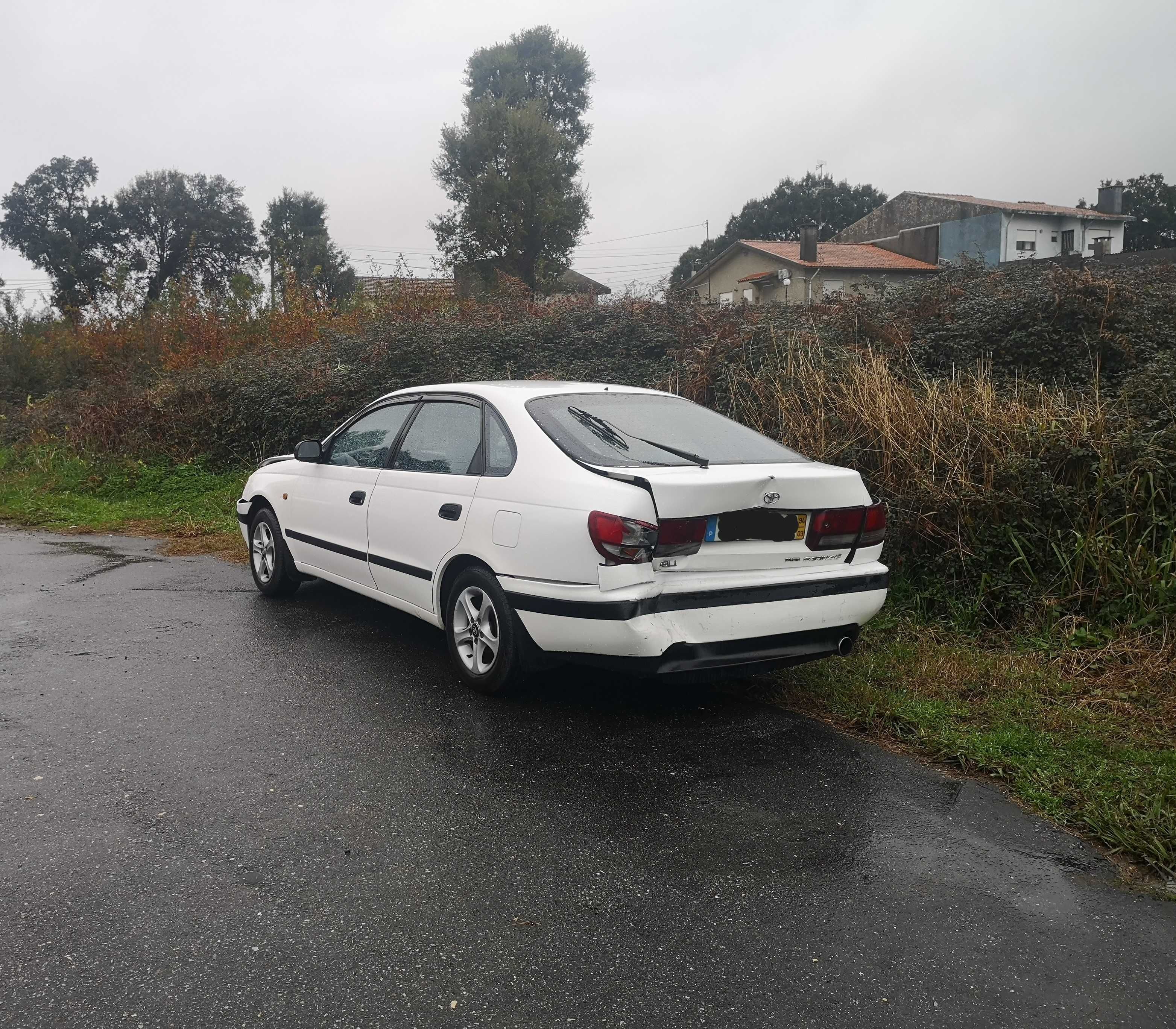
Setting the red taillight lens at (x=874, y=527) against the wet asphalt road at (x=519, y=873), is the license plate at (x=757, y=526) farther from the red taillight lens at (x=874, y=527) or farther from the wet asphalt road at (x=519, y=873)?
the wet asphalt road at (x=519, y=873)

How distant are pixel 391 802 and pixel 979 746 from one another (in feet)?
8.28

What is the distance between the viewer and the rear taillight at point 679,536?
14.0ft

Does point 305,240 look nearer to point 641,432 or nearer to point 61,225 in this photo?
point 61,225

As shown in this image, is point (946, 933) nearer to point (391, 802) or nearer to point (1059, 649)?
point (391, 802)

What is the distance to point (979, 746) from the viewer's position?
4.29m

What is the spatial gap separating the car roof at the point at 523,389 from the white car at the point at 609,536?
2 cm

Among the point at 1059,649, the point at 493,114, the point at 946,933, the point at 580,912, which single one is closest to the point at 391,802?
the point at 580,912

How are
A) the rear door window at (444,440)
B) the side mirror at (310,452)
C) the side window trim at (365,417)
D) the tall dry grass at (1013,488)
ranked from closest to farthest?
the rear door window at (444,440)
the tall dry grass at (1013,488)
the side window trim at (365,417)
the side mirror at (310,452)

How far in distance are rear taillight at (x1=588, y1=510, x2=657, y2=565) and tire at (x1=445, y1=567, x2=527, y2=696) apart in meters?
0.68

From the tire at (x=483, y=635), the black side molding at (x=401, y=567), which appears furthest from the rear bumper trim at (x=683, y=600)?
the black side molding at (x=401, y=567)

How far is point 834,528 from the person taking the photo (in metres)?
4.73

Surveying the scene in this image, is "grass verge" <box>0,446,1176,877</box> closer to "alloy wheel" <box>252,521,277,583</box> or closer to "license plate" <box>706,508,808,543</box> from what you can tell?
"license plate" <box>706,508,808,543</box>

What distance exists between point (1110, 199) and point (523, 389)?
5978 cm

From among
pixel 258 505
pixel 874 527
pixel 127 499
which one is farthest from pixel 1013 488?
pixel 127 499
